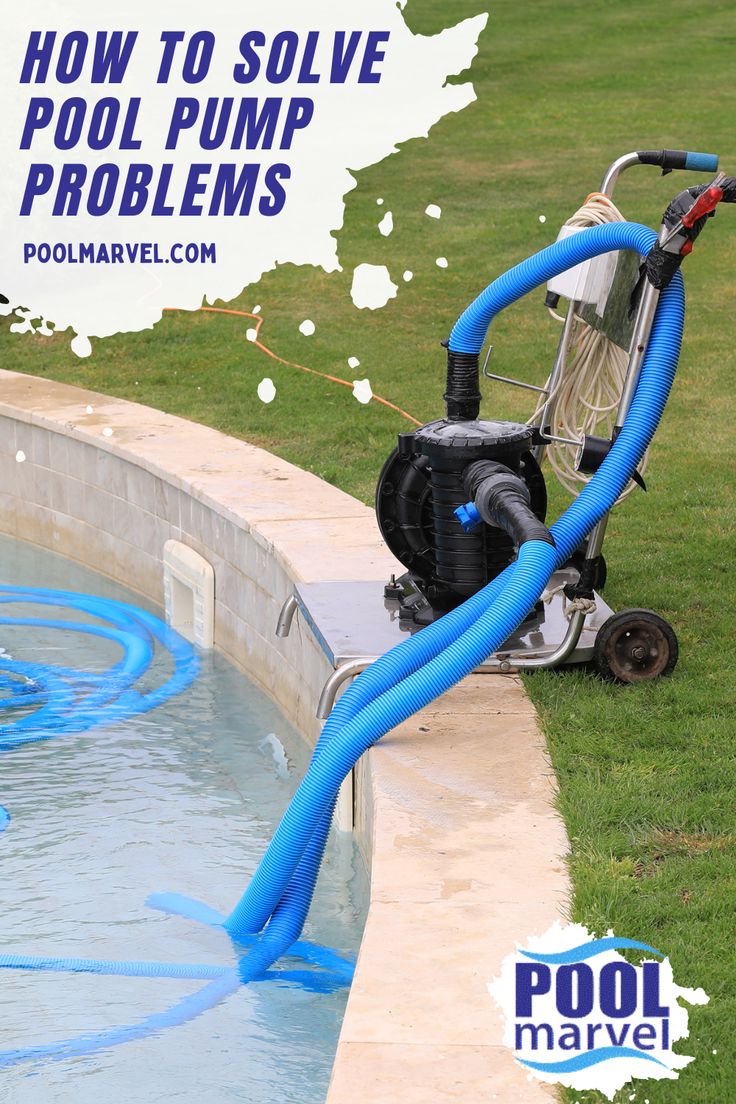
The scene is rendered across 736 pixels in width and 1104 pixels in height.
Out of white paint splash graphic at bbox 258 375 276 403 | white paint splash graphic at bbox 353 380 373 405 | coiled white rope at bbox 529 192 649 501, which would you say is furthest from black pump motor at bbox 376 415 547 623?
white paint splash graphic at bbox 258 375 276 403

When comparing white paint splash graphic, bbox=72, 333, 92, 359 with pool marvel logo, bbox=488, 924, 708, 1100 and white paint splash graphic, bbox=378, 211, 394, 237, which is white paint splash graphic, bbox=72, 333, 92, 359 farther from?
pool marvel logo, bbox=488, 924, 708, 1100

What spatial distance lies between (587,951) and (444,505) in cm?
172

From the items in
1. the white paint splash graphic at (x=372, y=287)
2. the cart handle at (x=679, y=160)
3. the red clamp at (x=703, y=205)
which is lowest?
the white paint splash graphic at (x=372, y=287)

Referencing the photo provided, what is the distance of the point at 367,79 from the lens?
17.6 m

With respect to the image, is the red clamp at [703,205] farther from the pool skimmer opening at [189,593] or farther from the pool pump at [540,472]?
the pool skimmer opening at [189,593]

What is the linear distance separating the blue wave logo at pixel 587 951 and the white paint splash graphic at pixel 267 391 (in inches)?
216

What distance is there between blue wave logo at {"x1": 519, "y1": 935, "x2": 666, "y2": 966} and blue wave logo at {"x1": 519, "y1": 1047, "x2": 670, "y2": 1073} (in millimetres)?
237

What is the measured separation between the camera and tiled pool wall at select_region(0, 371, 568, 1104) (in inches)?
109

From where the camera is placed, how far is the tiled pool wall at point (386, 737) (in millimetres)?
2762

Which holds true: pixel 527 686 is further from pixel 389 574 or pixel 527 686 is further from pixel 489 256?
pixel 489 256

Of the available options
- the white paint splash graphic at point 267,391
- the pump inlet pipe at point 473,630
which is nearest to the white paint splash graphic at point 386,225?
the white paint splash graphic at point 267,391

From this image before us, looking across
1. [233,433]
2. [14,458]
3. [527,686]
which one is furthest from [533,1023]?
[14,458]

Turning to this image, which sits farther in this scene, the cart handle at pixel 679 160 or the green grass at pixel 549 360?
the cart handle at pixel 679 160

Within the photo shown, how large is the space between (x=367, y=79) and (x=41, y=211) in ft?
25.6
